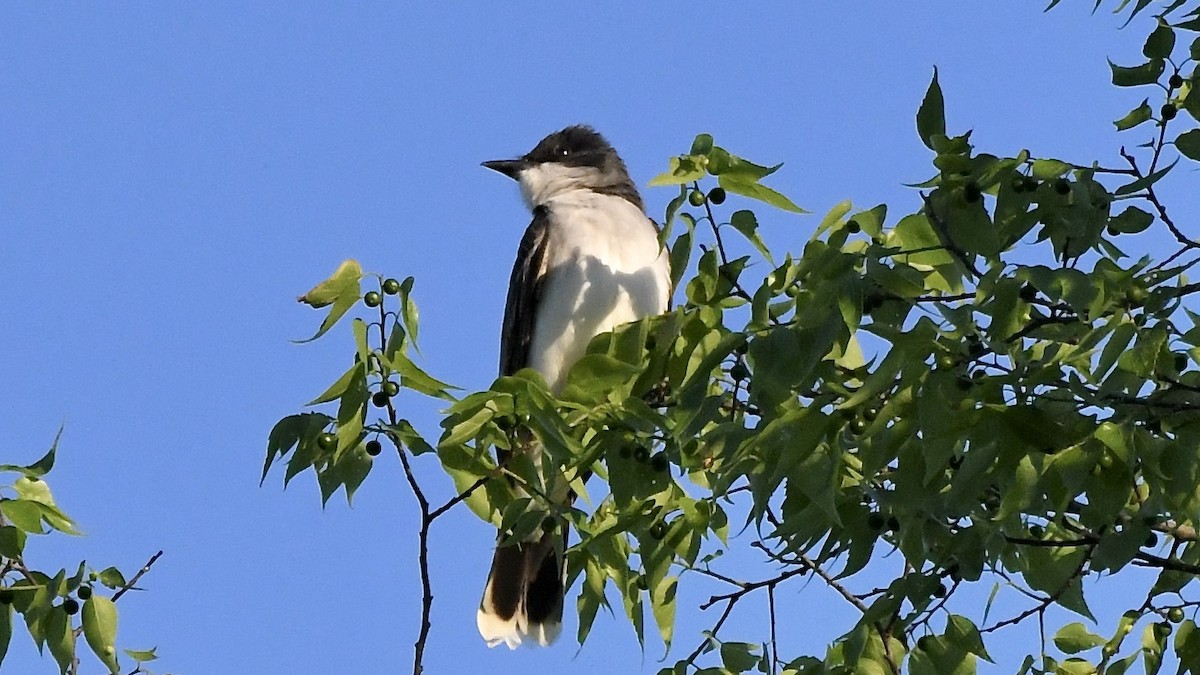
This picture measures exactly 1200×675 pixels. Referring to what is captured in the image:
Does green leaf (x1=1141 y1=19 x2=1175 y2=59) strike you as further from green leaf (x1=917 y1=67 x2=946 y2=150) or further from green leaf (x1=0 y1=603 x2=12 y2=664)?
green leaf (x1=0 y1=603 x2=12 y2=664)

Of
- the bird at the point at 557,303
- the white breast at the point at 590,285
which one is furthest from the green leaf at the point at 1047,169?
the white breast at the point at 590,285

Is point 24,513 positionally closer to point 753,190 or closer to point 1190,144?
point 753,190

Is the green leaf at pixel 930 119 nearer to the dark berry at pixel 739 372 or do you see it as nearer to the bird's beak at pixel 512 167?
the dark berry at pixel 739 372

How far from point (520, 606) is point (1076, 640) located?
2355mm

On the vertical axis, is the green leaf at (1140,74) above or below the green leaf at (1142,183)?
above

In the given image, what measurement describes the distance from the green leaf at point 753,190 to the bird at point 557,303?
207 cm

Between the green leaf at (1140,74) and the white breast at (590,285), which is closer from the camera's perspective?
the green leaf at (1140,74)

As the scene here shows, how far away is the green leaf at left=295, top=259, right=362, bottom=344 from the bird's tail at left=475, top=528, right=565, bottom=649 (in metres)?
2.51

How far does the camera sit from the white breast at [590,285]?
A: 20.2 feet

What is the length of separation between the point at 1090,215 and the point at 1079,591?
40.1 inches

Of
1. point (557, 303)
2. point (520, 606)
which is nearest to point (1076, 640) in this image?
point (520, 606)

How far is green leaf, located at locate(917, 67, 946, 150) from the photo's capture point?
3.08 m

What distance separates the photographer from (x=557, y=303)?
20.6ft

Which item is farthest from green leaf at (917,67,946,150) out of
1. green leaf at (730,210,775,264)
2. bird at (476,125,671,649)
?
bird at (476,125,671,649)
